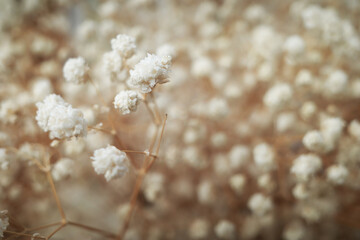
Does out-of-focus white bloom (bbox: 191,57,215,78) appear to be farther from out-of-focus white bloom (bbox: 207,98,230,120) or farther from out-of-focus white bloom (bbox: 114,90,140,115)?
out-of-focus white bloom (bbox: 114,90,140,115)

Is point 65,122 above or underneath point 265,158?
underneath

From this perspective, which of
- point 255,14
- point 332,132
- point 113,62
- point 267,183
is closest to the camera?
point 113,62

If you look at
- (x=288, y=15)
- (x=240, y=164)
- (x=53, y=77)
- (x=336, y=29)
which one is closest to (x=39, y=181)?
(x=53, y=77)

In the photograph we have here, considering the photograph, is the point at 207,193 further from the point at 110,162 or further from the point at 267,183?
the point at 110,162

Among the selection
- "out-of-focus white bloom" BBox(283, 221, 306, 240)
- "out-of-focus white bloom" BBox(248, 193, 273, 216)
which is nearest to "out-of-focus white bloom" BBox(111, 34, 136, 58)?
"out-of-focus white bloom" BBox(248, 193, 273, 216)

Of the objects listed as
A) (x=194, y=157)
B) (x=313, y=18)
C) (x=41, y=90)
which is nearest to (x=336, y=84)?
(x=313, y=18)

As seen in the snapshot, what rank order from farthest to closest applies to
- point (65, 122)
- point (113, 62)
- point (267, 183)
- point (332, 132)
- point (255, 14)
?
1. point (255, 14)
2. point (267, 183)
3. point (332, 132)
4. point (113, 62)
5. point (65, 122)
